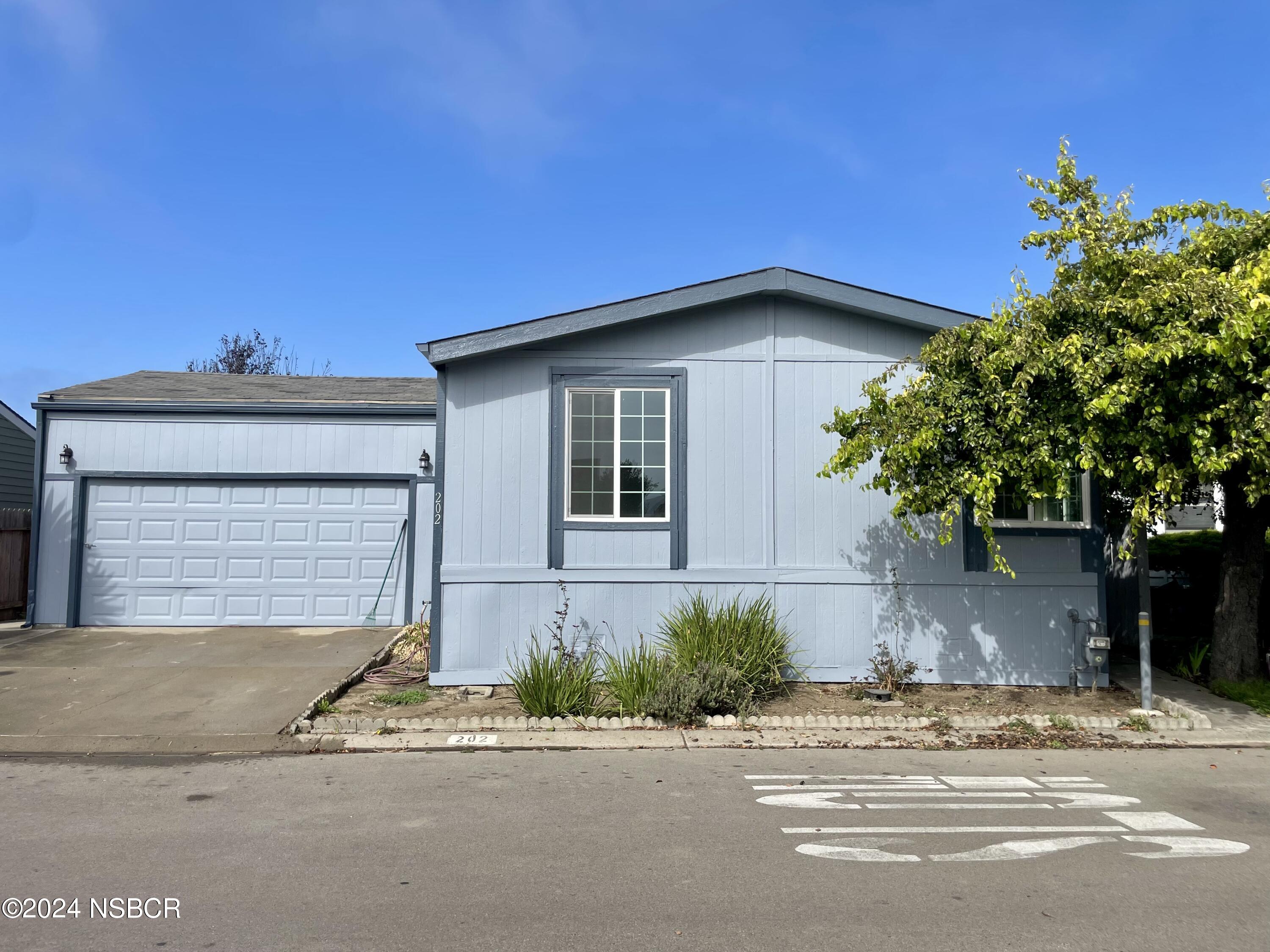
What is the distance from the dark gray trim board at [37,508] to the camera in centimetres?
1266

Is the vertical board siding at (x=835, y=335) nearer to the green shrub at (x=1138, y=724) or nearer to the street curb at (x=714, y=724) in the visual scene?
the street curb at (x=714, y=724)

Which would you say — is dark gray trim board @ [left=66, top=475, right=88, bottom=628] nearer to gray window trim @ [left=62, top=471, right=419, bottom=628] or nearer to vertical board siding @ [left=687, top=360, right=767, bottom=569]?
gray window trim @ [left=62, top=471, right=419, bottom=628]

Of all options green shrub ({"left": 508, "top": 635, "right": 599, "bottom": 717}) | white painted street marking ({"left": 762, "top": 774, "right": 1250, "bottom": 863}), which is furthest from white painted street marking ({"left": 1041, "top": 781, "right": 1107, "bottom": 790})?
green shrub ({"left": 508, "top": 635, "right": 599, "bottom": 717})

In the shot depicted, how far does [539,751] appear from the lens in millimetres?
7379

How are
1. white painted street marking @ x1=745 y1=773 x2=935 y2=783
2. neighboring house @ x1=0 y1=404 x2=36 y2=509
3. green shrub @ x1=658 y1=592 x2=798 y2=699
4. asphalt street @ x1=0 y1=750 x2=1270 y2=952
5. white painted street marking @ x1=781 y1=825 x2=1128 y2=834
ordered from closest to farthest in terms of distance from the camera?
asphalt street @ x1=0 y1=750 x2=1270 y2=952 → white painted street marking @ x1=781 y1=825 x2=1128 y2=834 → white painted street marking @ x1=745 y1=773 x2=935 y2=783 → green shrub @ x1=658 y1=592 x2=798 y2=699 → neighboring house @ x1=0 y1=404 x2=36 y2=509

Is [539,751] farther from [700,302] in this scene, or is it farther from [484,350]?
[700,302]

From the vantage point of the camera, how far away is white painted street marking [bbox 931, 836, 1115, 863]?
4.93 meters

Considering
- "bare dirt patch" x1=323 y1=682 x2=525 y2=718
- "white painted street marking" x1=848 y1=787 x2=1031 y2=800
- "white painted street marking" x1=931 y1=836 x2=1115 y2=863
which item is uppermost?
"bare dirt patch" x1=323 y1=682 x2=525 y2=718

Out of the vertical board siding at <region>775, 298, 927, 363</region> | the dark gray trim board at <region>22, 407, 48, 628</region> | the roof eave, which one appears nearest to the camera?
the vertical board siding at <region>775, 298, 927, 363</region>

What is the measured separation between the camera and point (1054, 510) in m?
9.82

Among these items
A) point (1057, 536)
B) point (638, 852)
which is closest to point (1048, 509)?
point (1057, 536)

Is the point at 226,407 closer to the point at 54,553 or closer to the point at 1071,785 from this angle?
the point at 54,553

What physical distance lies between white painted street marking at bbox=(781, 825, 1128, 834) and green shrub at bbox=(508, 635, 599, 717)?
3.18 m

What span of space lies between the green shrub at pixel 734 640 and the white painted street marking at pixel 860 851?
10.8 ft
